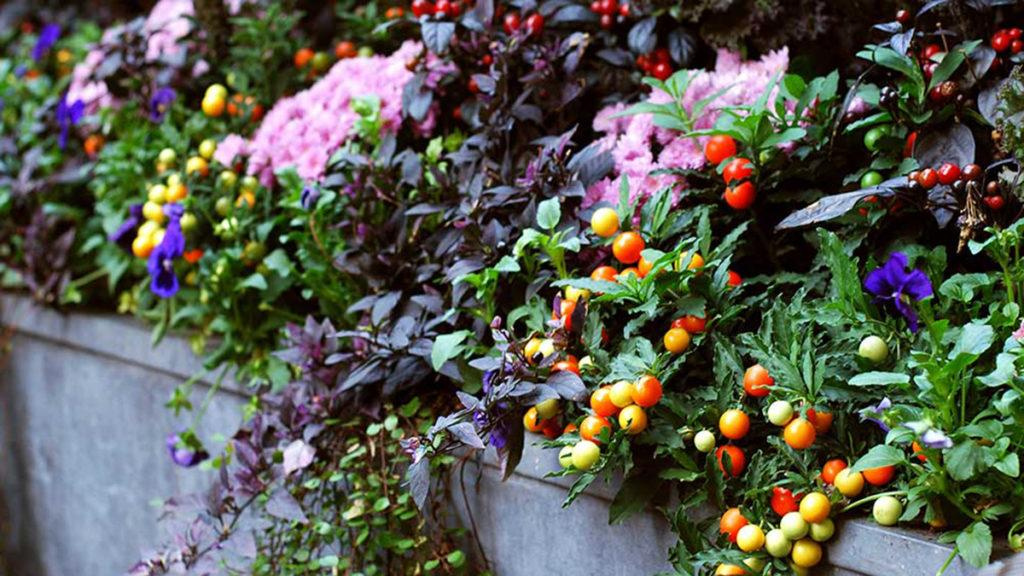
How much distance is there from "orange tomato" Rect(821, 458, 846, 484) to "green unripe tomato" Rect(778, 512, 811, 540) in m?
0.06

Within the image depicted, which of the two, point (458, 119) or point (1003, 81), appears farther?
point (458, 119)

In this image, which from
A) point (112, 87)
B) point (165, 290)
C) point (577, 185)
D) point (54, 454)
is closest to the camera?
point (577, 185)

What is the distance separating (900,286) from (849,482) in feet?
0.81

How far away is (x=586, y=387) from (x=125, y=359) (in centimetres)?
144

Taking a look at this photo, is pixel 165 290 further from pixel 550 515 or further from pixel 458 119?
pixel 550 515

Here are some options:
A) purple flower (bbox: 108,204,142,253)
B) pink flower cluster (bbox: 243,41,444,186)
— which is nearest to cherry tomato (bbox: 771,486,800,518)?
pink flower cluster (bbox: 243,41,444,186)

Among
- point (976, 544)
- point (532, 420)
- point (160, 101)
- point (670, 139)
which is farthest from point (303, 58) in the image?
point (976, 544)

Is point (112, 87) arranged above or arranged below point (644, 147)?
below

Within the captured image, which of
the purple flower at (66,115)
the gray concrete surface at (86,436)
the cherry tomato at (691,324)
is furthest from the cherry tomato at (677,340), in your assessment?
the purple flower at (66,115)

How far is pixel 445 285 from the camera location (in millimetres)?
1793

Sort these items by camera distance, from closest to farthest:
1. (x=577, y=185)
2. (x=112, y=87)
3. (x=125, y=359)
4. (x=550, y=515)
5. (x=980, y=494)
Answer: (x=980, y=494) → (x=550, y=515) → (x=577, y=185) → (x=125, y=359) → (x=112, y=87)

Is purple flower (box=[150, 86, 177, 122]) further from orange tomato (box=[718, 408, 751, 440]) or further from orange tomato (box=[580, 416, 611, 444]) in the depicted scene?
orange tomato (box=[718, 408, 751, 440])

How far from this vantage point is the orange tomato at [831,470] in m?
1.21

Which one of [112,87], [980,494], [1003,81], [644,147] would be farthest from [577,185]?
[112,87]
